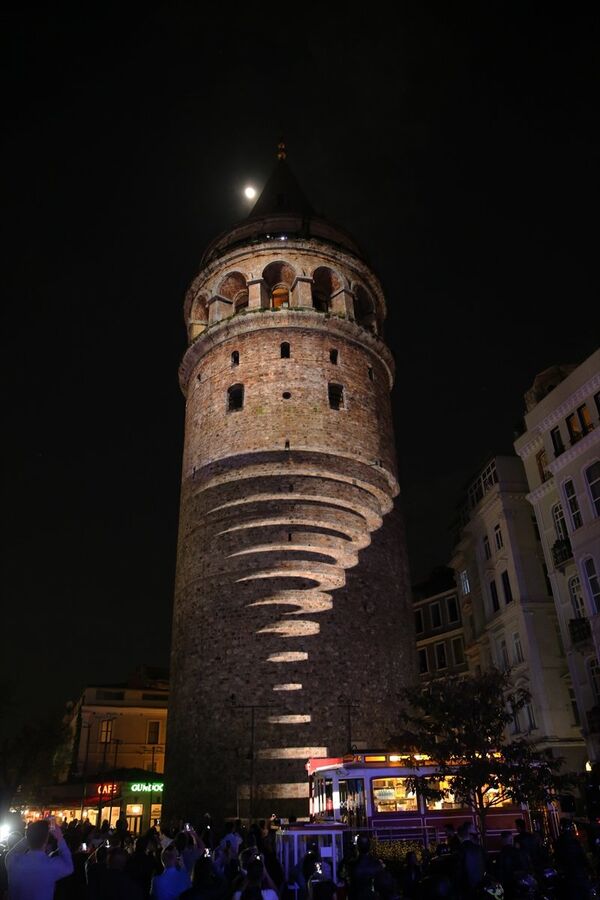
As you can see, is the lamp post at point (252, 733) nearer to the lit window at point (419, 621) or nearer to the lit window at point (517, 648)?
the lit window at point (517, 648)

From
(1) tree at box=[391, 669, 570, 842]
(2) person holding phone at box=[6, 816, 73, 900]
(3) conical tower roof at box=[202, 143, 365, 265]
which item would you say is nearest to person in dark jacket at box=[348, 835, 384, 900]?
(2) person holding phone at box=[6, 816, 73, 900]

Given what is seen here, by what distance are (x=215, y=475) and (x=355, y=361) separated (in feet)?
23.1

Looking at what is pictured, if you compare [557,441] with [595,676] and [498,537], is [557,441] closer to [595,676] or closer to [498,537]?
[498,537]

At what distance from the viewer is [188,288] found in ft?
93.4

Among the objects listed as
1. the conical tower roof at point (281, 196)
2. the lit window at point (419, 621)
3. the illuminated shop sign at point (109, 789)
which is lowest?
the illuminated shop sign at point (109, 789)

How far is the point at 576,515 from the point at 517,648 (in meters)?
6.89

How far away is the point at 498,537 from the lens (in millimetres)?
25906

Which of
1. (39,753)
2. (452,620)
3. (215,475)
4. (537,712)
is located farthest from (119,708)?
(537,712)

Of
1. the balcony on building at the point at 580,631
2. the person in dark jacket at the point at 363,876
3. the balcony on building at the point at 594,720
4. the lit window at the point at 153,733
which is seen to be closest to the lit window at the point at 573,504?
the balcony on building at the point at 580,631

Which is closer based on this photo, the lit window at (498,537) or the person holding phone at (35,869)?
the person holding phone at (35,869)

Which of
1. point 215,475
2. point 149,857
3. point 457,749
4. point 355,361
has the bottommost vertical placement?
point 149,857

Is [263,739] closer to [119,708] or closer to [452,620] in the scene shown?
[452,620]

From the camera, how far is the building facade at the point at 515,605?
21.4 metres

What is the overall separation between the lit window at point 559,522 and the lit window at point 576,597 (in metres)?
1.38
